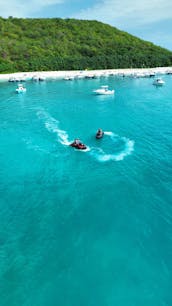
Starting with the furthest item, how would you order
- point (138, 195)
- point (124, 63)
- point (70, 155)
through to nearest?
point (124, 63), point (70, 155), point (138, 195)

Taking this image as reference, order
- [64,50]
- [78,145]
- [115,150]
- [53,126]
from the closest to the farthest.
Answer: [115,150]
[78,145]
[53,126]
[64,50]

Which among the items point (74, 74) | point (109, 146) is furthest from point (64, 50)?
point (109, 146)

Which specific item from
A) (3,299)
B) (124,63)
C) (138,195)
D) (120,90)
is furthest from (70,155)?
(124,63)

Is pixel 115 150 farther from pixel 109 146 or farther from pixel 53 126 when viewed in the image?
pixel 53 126

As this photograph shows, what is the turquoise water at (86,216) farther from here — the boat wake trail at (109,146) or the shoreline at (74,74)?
the shoreline at (74,74)

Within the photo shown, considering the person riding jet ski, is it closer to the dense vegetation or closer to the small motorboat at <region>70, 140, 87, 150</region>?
the small motorboat at <region>70, 140, 87, 150</region>

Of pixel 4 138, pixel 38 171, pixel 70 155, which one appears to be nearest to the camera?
pixel 38 171

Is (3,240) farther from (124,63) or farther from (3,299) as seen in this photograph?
(124,63)
